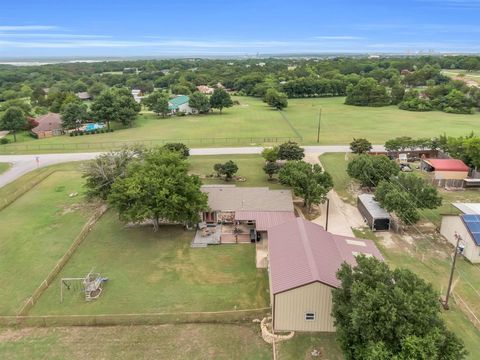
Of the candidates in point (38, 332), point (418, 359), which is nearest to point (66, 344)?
point (38, 332)

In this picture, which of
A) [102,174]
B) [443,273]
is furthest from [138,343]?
[443,273]

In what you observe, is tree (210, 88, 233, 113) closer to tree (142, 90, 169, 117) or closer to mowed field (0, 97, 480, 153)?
mowed field (0, 97, 480, 153)

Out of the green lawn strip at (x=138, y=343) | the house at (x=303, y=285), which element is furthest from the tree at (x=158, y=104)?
the green lawn strip at (x=138, y=343)

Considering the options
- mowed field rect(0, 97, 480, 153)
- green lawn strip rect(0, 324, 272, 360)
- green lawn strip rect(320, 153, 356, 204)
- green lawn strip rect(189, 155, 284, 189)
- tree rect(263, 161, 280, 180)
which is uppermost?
tree rect(263, 161, 280, 180)

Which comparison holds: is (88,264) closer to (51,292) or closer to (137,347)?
(51,292)

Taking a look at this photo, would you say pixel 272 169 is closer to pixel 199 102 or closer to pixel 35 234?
pixel 35 234

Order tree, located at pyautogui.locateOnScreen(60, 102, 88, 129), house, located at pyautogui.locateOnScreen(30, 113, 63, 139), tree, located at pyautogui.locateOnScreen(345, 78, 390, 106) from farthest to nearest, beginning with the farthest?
tree, located at pyautogui.locateOnScreen(345, 78, 390, 106)
tree, located at pyautogui.locateOnScreen(60, 102, 88, 129)
house, located at pyautogui.locateOnScreen(30, 113, 63, 139)

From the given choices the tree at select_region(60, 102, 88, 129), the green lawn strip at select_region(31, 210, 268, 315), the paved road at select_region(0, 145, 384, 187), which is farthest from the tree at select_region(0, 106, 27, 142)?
the green lawn strip at select_region(31, 210, 268, 315)
